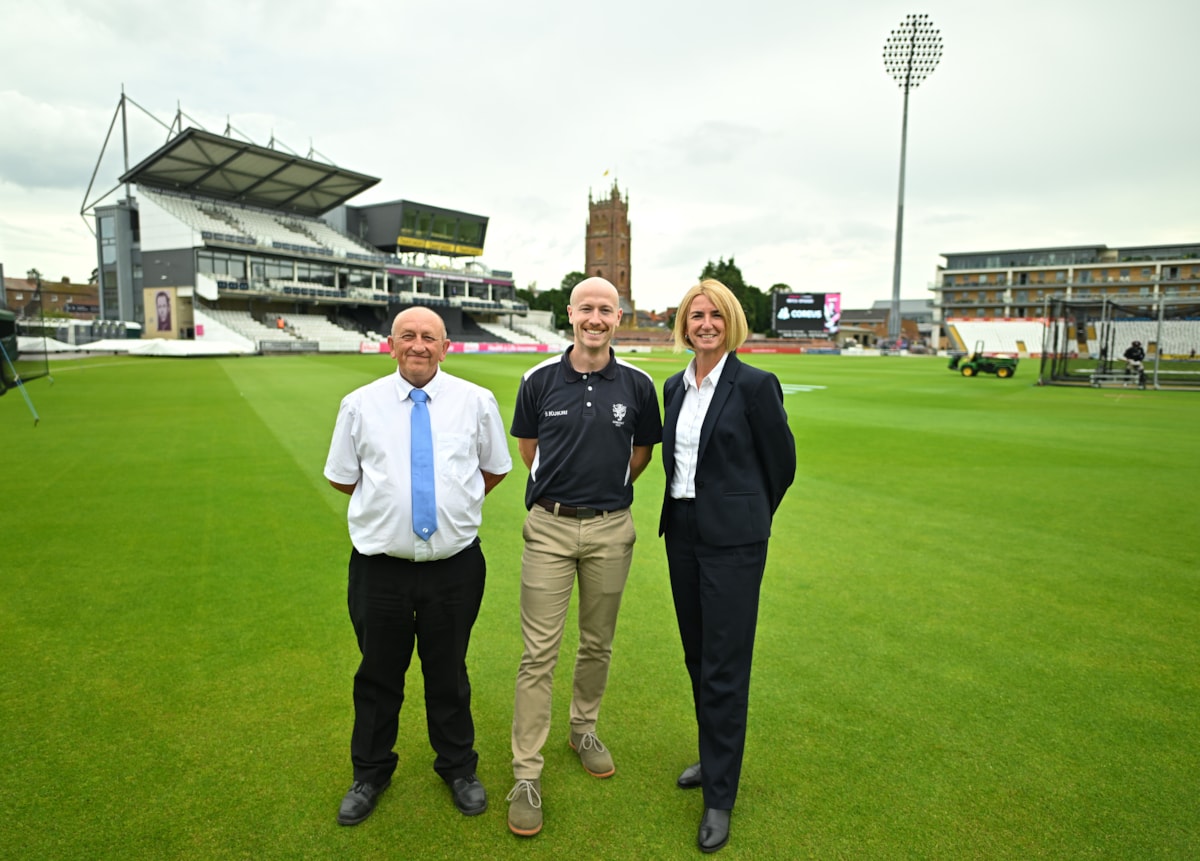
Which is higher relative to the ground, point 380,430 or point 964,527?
point 380,430

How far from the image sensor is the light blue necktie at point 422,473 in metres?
2.85

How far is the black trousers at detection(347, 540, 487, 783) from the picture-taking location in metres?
2.94

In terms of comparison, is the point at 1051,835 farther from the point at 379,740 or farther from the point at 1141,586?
the point at 1141,586

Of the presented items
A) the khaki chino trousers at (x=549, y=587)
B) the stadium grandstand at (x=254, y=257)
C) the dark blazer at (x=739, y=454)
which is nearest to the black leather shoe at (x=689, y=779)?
the khaki chino trousers at (x=549, y=587)

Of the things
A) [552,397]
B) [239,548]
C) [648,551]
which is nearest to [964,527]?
[648,551]

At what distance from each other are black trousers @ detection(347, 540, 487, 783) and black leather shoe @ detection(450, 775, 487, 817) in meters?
0.04

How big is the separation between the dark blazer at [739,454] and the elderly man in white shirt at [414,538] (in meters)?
0.94

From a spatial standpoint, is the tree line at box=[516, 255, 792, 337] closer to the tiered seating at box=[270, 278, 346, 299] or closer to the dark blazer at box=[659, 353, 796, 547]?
the tiered seating at box=[270, 278, 346, 299]

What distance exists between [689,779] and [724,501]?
1301 millimetres

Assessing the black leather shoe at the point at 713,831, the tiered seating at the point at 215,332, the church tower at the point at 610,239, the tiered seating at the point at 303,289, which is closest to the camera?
the black leather shoe at the point at 713,831

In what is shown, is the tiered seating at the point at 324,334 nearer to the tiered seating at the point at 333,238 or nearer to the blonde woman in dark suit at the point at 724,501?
the tiered seating at the point at 333,238

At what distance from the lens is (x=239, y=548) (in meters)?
6.29

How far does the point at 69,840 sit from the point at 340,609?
7.54ft

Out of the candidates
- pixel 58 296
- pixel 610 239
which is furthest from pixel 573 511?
pixel 610 239
